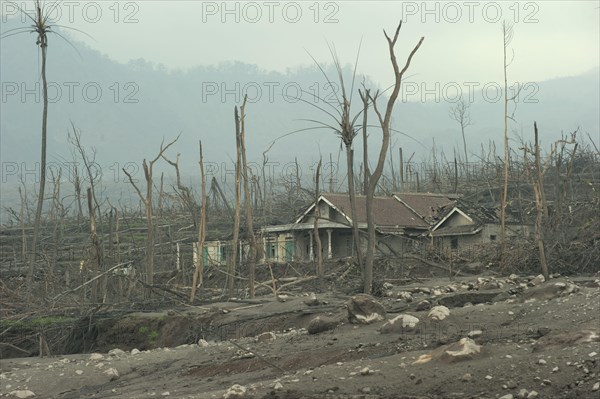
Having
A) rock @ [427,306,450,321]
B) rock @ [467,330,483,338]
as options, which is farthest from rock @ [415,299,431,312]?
rock @ [467,330,483,338]

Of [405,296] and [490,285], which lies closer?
[405,296]

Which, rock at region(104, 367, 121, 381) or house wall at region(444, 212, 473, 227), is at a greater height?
house wall at region(444, 212, 473, 227)

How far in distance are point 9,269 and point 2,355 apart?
9.98 meters

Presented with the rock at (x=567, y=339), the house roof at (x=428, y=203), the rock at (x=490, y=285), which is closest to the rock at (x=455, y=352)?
the rock at (x=567, y=339)

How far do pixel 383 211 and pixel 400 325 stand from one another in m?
24.3

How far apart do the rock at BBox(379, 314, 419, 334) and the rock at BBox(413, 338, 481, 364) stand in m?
1.65

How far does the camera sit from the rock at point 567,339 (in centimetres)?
766

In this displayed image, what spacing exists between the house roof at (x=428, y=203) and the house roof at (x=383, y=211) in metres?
0.25

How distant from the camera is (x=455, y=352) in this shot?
7.91m

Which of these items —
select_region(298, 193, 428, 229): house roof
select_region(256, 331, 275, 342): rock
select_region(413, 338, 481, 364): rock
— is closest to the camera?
select_region(413, 338, 481, 364): rock

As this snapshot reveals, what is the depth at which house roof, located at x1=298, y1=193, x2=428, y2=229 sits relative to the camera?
110 ft

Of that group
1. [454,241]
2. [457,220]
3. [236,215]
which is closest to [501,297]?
[236,215]

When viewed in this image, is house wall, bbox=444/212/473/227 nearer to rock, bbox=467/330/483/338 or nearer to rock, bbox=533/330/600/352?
rock, bbox=467/330/483/338

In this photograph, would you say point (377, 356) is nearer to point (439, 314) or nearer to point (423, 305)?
point (439, 314)
